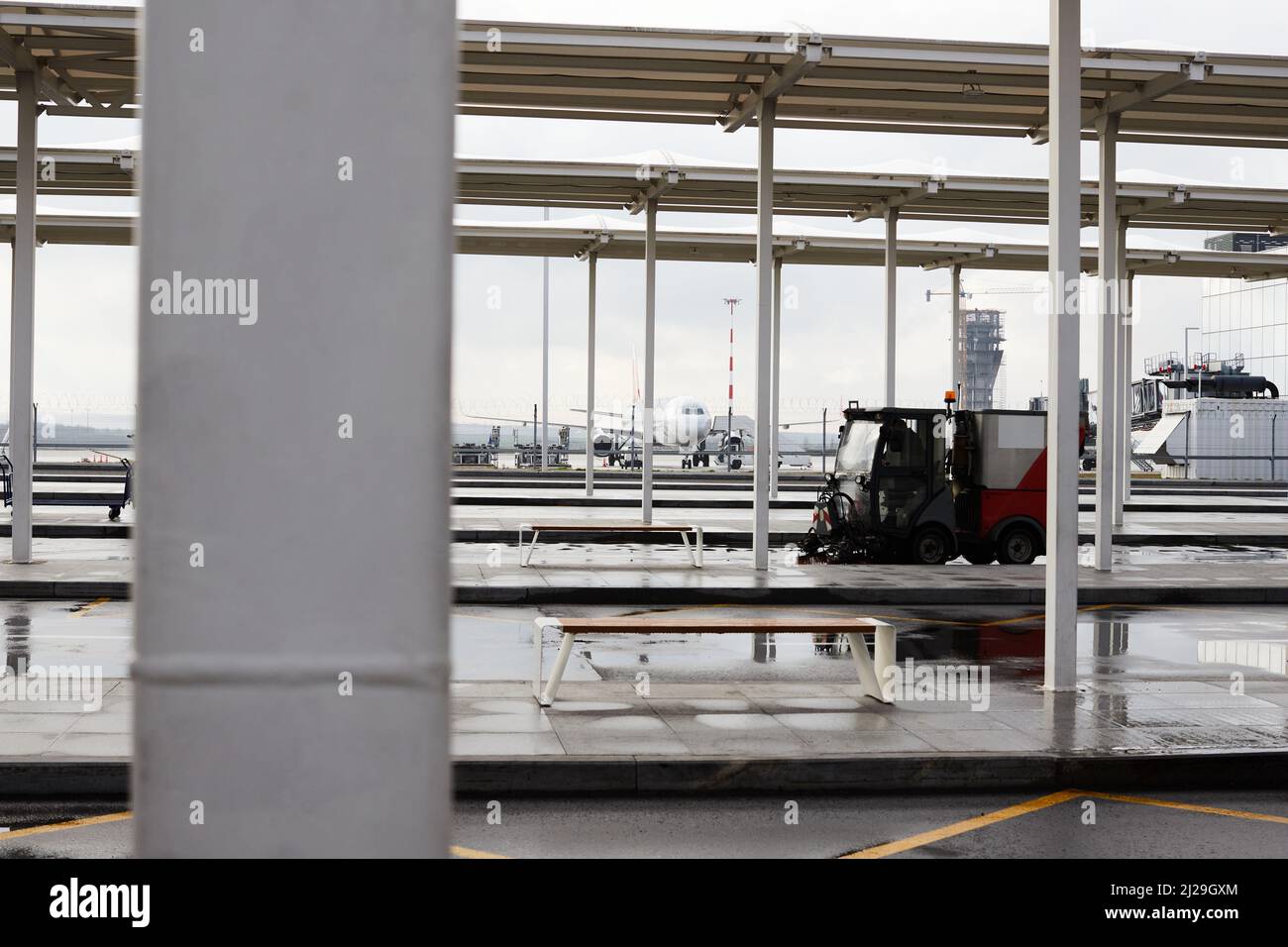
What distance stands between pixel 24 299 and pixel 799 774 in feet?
41.7

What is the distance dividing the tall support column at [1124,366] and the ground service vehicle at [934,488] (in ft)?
14.6

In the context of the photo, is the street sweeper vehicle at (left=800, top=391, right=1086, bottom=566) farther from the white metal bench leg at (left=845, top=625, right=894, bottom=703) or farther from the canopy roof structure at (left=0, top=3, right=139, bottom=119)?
the canopy roof structure at (left=0, top=3, right=139, bottom=119)

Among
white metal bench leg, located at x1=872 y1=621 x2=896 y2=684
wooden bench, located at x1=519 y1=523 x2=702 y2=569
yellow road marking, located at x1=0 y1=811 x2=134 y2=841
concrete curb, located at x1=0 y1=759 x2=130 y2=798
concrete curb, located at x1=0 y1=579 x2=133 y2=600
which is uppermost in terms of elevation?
wooden bench, located at x1=519 y1=523 x2=702 y2=569

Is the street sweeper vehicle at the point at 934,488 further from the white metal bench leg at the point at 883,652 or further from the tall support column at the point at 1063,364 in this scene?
the white metal bench leg at the point at 883,652

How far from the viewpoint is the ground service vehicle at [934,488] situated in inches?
738

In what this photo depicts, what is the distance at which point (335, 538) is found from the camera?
140cm

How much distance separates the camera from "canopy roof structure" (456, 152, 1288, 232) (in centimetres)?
2131

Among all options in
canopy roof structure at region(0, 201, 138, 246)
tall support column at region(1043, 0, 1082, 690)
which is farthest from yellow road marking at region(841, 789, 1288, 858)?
canopy roof structure at region(0, 201, 138, 246)

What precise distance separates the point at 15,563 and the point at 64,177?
9066 mm

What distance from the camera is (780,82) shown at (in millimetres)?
15820

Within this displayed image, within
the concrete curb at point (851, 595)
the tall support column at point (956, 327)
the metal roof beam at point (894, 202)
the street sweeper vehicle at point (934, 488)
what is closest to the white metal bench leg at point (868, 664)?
the concrete curb at point (851, 595)

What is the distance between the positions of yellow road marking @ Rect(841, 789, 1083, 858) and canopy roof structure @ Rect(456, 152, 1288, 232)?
1519 centimetres
